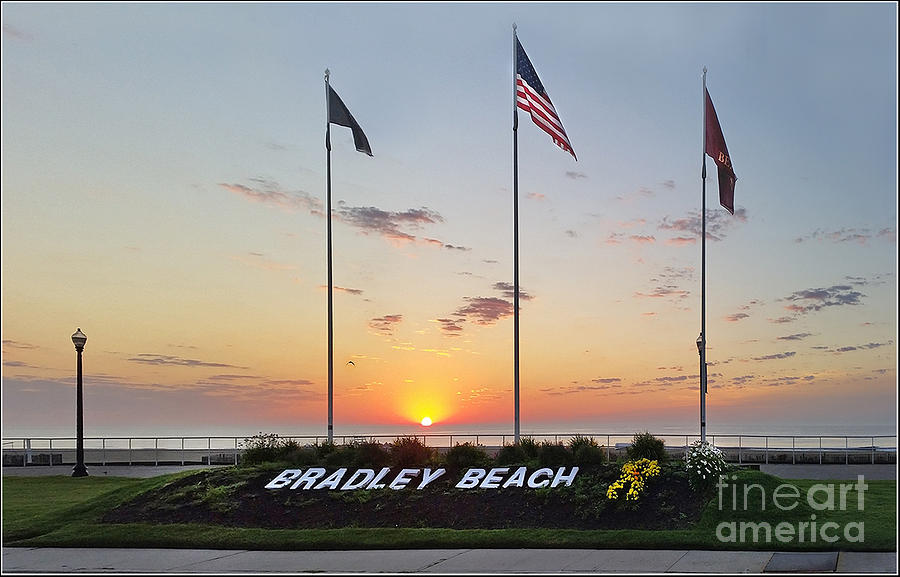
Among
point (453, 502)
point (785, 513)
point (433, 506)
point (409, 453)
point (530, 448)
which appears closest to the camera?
point (785, 513)

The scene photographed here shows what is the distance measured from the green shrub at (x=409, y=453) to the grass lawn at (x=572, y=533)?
3912 mm

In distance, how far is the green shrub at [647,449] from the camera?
18.5 meters

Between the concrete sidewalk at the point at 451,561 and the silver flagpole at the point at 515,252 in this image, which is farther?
the silver flagpole at the point at 515,252

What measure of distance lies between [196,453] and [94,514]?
1856 cm

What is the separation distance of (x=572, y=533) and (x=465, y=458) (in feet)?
15.3

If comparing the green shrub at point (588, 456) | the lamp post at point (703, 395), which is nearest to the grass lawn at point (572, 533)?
the green shrub at point (588, 456)

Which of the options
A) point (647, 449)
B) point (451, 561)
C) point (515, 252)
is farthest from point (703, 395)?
point (451, 561)

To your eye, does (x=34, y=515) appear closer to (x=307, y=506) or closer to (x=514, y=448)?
(x=307, y=506)

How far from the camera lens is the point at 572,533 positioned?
14859 mm

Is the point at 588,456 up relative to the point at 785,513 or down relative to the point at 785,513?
up

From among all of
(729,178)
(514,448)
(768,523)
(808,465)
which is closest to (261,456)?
(514,448)

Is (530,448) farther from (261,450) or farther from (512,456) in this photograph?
(261,450)

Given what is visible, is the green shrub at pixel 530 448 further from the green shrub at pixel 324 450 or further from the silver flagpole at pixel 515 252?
the green shrub at pixel 324 450

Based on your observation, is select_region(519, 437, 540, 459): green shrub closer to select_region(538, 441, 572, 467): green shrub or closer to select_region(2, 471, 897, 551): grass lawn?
select_region(538, 441, 572, 467): green shrub
